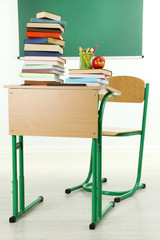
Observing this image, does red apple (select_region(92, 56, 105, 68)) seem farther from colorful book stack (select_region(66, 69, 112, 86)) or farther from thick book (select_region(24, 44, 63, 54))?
thick book (select_region(24, 44, 63, 54))

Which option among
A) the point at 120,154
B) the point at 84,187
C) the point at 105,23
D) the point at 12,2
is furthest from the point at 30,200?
the point at 12,2

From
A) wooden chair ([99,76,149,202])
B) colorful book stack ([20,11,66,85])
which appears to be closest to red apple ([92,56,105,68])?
colorful book stack ([20,11,66,85])

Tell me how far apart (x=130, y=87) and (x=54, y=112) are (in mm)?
900

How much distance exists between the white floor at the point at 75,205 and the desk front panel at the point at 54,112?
0.48 meters

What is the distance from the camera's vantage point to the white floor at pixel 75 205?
5.20 feet

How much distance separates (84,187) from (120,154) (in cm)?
145

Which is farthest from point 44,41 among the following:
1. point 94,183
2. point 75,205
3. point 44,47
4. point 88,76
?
point 75,205

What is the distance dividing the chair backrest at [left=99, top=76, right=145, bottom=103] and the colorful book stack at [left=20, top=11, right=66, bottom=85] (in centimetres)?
78

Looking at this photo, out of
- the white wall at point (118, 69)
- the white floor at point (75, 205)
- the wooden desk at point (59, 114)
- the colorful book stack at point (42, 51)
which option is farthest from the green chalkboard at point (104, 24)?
the wooden desk at point (59, 114)

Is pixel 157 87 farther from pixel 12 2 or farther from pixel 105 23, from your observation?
pixel 12 2

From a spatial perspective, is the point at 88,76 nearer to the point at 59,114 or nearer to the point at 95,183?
the point at 59,114

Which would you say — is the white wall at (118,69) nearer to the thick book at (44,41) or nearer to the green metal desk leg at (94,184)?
the thick book at (44,41)

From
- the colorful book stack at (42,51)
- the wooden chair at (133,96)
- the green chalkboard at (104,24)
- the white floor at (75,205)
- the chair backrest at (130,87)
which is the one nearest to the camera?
the white floor at (75,205)

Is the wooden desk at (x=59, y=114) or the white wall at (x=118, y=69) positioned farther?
the white wall at (x=118, y=69)
